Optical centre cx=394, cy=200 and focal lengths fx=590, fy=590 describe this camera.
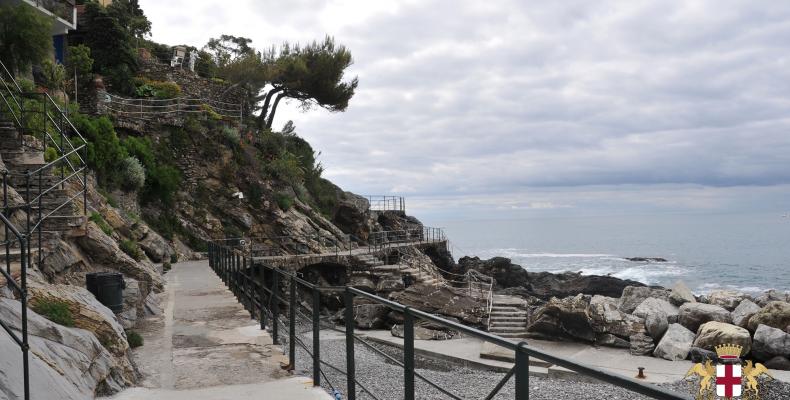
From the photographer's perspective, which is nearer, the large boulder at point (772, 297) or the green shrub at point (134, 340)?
the green shrub at point (134, 340)

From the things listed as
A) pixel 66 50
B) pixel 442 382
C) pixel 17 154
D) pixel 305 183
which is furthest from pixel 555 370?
pixel 66 50

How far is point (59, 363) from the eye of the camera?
4598 mm

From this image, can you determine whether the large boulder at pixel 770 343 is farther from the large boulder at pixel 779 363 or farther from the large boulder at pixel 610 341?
the large boulder at pixel 610 341

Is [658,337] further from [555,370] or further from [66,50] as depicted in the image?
[66,50]

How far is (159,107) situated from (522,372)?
1285 inches

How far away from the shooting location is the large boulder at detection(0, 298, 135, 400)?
376cm

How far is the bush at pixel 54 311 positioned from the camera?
5.50 meters

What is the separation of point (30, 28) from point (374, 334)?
54.3 feet

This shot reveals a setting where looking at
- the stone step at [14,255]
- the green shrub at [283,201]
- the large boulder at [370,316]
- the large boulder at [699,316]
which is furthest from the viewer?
the green shrub at [283,201]

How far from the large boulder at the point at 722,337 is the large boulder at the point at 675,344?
314mm

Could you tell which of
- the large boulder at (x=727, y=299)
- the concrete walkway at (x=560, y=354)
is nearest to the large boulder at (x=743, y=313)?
the large boulder at (x=727, y=299)

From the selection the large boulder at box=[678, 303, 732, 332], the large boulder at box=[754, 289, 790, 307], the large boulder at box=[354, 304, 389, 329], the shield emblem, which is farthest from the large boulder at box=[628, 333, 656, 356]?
the large boulder at box=[754, 289, 790, 307]

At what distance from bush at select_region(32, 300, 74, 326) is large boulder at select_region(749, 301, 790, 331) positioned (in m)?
18.8

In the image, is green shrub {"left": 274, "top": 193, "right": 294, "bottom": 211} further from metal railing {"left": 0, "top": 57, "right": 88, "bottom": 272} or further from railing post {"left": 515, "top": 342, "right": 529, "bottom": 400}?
railing post {"left": 515, "top": 342, "right": 529, "bottom": 400}
